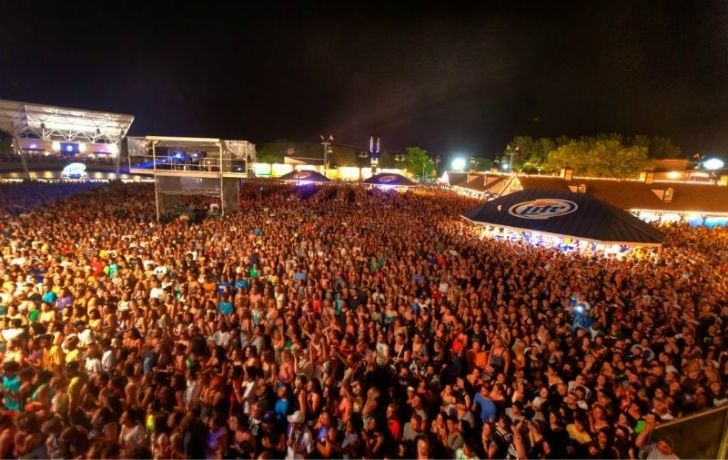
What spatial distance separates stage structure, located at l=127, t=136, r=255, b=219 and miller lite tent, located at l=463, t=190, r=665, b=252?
1168 cm

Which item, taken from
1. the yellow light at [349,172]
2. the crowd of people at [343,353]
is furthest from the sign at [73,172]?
the yellow light at [349,172]

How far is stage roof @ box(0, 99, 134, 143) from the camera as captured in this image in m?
27.6

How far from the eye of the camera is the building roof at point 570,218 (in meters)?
10.9

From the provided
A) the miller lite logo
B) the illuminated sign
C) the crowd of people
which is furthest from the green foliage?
the crowd of people

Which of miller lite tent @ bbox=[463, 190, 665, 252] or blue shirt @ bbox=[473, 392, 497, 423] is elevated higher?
miller lite tent @ bbox=[463, 190, 665, 252]

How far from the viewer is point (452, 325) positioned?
6723mm

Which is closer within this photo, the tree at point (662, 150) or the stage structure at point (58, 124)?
the stage structure at point (58, 124)

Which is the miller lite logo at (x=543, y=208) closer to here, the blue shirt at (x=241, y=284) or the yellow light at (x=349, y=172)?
the blue shirt at (x=241, y=284)

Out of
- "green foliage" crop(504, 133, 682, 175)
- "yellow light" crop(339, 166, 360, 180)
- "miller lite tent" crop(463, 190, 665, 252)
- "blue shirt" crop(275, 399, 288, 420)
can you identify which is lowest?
"blue shirt" crop(275, 399, 288, 420)

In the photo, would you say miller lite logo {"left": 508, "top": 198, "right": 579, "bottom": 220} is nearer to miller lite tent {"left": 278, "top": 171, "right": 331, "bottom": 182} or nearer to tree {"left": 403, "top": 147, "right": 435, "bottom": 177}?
miller lite tent {"left": 278, "top": 171, "right": 331, "bottom": 182}

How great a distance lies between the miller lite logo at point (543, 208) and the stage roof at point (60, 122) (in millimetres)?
32427

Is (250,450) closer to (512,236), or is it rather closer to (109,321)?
(109,321)

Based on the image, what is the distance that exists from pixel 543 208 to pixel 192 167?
50.5 feet

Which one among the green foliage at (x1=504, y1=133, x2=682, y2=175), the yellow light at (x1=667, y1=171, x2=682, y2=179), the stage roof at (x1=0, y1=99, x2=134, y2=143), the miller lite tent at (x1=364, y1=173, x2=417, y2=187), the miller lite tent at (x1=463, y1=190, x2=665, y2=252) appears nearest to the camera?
the miller lite tent at (x1=463, y1=190, x2=665, y2=252)
